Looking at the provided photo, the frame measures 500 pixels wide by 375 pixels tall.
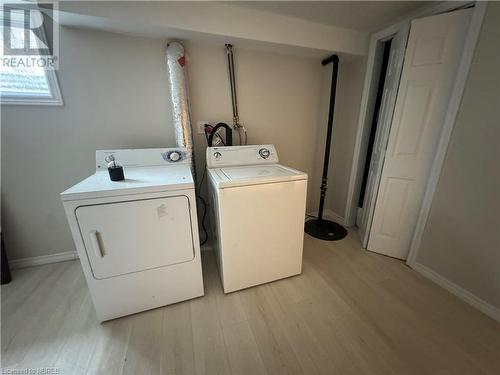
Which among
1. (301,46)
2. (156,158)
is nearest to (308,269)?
(156,158)

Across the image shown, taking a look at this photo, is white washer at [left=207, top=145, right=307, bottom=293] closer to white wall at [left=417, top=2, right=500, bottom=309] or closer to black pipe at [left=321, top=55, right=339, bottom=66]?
white wall at [left=417, top=2, right=500, bottom=309]

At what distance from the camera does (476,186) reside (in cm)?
133

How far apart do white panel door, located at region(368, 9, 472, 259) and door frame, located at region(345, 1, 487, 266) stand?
0.19 ft

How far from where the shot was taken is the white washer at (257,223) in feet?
4.30

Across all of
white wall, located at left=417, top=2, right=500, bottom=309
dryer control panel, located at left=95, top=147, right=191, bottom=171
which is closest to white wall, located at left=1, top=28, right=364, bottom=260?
dryer control panel, located at left=95, top=147, right=191, bottom=171

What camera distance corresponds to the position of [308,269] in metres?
1.77

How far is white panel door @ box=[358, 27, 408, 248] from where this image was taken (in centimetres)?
162

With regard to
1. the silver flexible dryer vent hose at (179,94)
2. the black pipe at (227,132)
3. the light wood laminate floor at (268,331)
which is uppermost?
the silver flexible dryer vent hose at (179,94)

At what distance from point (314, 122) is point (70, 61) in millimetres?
2443

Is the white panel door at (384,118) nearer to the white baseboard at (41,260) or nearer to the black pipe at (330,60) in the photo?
the black pipe at (330,60)

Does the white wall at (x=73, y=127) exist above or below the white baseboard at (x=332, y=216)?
above

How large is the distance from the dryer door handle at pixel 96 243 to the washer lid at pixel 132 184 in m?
0.22

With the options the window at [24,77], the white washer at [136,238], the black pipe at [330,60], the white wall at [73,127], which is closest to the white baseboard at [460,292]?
the white washer at [136,238]

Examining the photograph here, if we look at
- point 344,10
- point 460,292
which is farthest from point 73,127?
point 460,292
